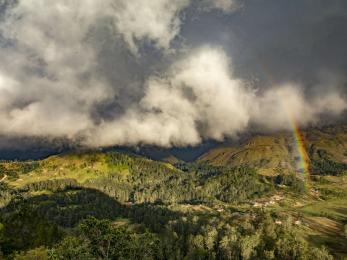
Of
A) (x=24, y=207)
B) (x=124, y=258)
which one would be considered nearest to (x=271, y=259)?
(x=124, y=258)

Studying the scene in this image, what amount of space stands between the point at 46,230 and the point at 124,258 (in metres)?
83.8

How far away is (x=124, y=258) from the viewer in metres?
112

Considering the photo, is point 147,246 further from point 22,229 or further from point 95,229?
point 22,229

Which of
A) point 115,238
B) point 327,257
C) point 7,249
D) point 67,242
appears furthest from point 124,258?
point 327,257

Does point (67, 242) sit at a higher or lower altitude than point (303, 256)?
higher

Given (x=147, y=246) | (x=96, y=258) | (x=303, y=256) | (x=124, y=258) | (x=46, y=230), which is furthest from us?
(x=303, y=256)

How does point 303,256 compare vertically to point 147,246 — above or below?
below

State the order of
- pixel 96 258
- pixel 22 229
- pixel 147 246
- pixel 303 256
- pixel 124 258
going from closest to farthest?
pixel 96 258, pixel 124 258, pixel 147 246, pixel 22 229, pixel 303 256

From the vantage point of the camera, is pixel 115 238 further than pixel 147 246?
No

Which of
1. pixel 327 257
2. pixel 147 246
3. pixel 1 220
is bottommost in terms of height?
pixel 327 257

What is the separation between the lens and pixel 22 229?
16575 centimetres

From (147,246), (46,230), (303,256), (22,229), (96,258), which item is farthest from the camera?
(303,256)

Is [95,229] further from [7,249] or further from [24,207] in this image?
[24,207]

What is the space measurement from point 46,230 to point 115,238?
282 ft
